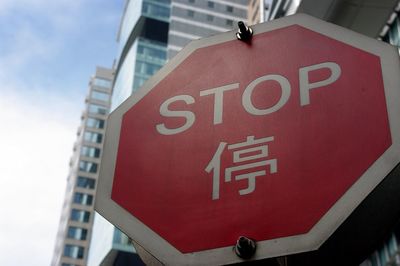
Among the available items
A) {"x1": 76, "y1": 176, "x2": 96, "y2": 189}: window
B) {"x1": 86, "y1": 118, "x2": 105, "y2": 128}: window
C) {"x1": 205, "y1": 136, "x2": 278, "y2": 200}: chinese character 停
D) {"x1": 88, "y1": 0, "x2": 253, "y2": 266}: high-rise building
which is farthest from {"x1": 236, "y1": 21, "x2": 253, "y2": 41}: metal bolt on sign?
{"x1": 86, "y1": 118, "x2": 105, "y2": 128}: window

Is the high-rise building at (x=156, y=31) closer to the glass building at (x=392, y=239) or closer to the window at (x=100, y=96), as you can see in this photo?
the window at (x=100, y=96)

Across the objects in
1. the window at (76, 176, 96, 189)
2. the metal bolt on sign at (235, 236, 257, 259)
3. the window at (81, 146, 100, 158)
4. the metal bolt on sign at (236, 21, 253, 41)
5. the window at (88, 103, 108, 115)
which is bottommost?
the metal bolt on sign at (235, 236, 257, 259)

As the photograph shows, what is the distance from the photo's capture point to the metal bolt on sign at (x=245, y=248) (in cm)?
179

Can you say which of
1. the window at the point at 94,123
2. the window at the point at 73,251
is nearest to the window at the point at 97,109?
the window at the point at 94,123

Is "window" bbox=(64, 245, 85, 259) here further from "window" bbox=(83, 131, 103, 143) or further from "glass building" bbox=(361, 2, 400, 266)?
"glass building" bbox=(361, 2, 400, 266)

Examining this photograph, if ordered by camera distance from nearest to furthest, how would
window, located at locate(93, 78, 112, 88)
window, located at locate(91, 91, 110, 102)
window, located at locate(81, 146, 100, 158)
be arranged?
window, located at locate(81, 146, 100, 158) < window, located at locate(91, 91, 110, 102) < window, located at locate(93, 78, 112, 88)

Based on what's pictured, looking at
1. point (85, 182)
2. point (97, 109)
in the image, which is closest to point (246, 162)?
point (85, 182)

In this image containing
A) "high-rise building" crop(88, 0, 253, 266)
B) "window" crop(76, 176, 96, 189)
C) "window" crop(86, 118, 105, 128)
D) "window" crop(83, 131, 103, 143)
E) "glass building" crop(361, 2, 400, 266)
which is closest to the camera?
"glass building" crop(361, 2, 400, 266)

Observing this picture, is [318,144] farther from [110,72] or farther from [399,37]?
[110,72]

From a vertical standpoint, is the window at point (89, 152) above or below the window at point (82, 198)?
above

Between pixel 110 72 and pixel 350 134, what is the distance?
270 feet

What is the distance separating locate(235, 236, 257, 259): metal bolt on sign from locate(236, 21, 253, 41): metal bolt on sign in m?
0.92

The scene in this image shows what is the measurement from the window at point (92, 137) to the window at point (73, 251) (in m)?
13.8

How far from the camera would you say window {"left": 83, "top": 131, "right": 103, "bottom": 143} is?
247 ft
